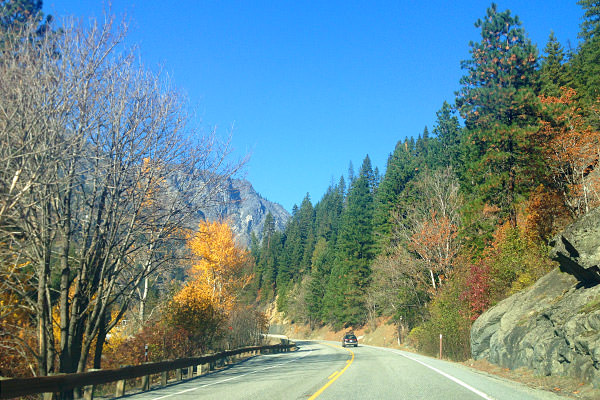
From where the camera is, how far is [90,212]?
44.8 feet

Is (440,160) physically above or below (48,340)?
above

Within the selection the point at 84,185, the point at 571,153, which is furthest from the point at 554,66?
the point at 84,185

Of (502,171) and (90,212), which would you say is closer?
(90,212)

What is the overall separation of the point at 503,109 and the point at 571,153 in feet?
18.9

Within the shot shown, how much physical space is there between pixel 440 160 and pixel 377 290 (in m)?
24.7

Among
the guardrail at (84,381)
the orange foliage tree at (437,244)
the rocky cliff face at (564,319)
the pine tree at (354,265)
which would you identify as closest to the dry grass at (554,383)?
the rocky cliff face at (564,319)

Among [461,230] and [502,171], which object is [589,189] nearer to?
[502,171]

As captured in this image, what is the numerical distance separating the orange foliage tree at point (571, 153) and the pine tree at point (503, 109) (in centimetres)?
119

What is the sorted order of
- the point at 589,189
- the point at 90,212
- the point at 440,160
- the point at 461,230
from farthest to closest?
the point at 440,160 < the point at 461,230 < the point at 589,189 < the point at 90,212

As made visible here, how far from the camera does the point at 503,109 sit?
87.7 ft

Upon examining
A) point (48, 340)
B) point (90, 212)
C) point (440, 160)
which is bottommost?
point (48, 340)

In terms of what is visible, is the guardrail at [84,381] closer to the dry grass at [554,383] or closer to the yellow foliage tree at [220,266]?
the dry grass at [554,383]

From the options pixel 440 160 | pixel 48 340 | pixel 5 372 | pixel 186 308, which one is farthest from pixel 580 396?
pixel 440 160

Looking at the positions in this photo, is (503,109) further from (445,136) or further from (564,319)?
(445,136)
